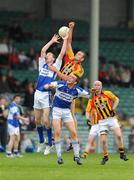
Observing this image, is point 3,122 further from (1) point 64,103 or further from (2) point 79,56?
(1) point 64,103

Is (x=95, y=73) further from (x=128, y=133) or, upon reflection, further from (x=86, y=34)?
(x=86, y=34)

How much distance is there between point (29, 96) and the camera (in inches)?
1273

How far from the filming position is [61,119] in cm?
1927

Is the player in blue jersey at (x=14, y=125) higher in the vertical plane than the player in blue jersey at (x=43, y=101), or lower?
lower

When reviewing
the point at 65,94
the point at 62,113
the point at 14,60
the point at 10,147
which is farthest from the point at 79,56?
the point at 14,60

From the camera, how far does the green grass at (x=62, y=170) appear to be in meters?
16.5

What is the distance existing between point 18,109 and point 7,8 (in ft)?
60.5

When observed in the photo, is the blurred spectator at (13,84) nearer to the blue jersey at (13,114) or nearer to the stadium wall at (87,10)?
the blue jersey at (13,114)

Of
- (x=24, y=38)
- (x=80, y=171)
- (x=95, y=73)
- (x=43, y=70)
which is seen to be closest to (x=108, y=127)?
(x=43, y=70)

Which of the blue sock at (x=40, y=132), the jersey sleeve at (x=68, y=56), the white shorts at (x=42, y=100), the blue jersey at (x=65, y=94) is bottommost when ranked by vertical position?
the blue sock at (x=40, y=132)

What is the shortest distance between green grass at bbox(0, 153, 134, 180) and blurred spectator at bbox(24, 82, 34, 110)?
10460 mm

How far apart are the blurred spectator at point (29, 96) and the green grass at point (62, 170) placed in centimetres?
1046

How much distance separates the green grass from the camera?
1646 centimetres

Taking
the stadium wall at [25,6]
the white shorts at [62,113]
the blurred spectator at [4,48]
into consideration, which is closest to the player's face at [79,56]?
the white shorts at [62,113]
